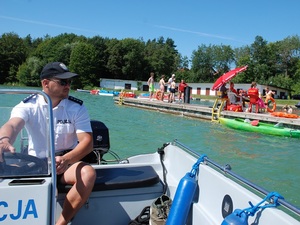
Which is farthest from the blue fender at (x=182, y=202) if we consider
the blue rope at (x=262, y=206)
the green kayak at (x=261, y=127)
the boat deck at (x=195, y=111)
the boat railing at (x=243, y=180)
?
the boat deck at (x=195, y=111)

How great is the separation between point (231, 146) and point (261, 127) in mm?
3397

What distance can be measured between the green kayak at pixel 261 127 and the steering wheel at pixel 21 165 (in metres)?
12.8

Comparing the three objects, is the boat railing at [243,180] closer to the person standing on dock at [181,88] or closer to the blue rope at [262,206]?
the blue rope at [262,206]

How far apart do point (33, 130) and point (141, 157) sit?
2.08 metres

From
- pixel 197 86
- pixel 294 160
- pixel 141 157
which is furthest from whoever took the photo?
pixel 197 86

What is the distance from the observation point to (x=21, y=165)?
2332mm

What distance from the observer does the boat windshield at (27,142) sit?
2.29 meters

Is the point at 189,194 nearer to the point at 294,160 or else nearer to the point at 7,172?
the point at 7,172

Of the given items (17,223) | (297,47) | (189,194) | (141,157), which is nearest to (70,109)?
(17,223)

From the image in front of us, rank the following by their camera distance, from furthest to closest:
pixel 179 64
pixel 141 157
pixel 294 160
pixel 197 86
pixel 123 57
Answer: pixel 179 64, pixel 123 57, pixel 197 86, pixel 294 160, pixel 141 157

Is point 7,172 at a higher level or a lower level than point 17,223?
higher

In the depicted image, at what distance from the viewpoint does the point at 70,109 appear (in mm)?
2953

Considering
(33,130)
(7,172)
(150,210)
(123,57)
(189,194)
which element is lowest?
(150,210)

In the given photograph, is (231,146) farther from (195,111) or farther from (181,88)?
(181,88)
